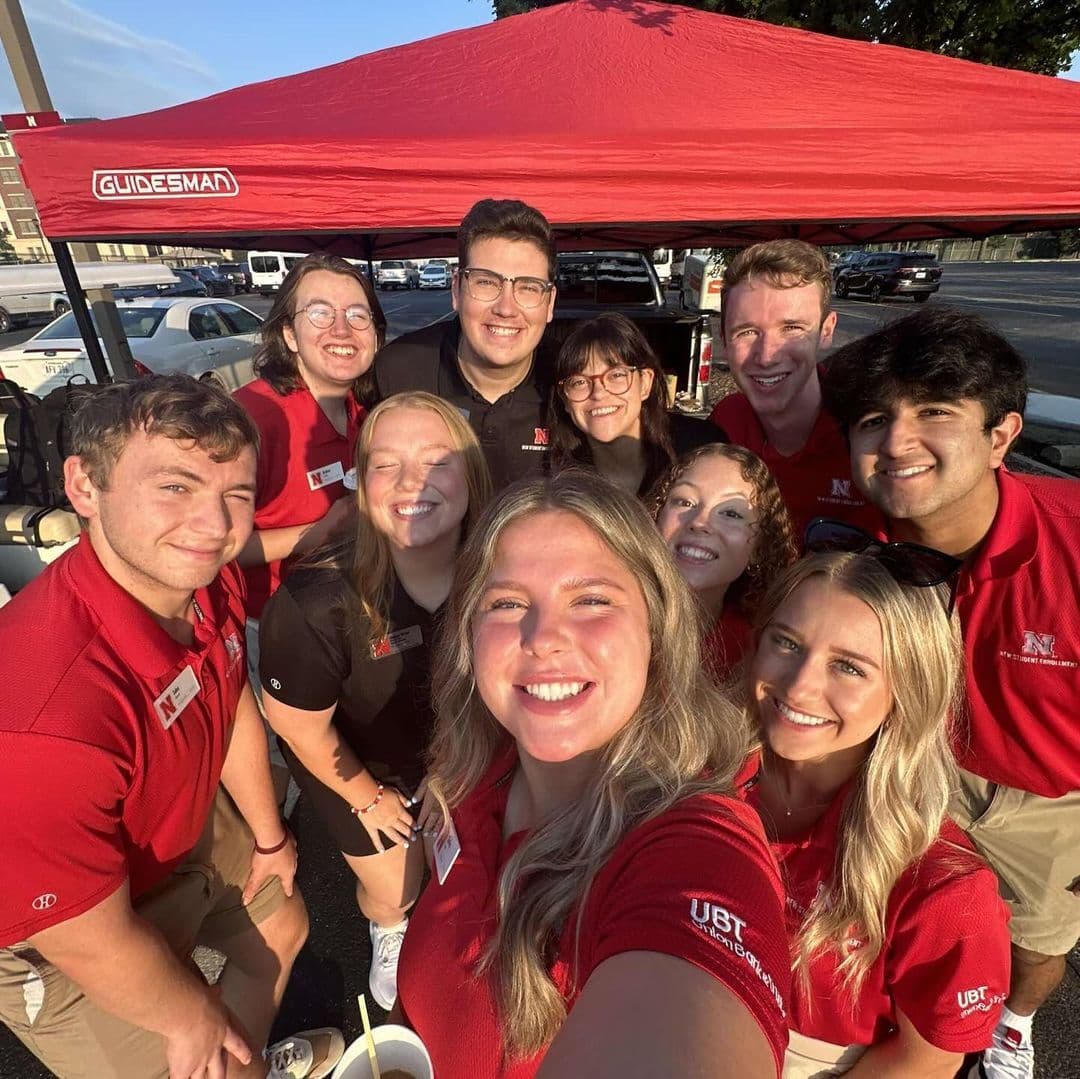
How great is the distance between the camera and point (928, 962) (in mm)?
1168

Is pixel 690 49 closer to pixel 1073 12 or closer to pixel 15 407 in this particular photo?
pixel 15 407

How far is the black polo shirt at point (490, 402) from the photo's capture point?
2.60m

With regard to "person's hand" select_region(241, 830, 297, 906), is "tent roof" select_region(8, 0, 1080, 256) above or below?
above

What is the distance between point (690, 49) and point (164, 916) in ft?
14.2

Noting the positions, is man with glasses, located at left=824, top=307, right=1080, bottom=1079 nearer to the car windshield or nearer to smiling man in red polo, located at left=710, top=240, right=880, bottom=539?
smiling man in red polo, located at left=710, top=240, right=880, bottom=539

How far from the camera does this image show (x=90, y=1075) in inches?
58.2

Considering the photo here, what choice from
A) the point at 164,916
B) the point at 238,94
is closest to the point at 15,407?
the point at 238,94

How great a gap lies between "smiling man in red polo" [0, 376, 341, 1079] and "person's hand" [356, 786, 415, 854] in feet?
1.59

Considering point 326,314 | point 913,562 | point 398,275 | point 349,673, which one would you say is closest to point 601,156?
point 326,314

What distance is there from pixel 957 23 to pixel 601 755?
896 centimetres

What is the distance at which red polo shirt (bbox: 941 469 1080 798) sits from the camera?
1.57 m

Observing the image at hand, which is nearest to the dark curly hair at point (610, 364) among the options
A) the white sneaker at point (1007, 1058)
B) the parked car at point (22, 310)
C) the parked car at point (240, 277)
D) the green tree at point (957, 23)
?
the white sneaker at point (1007, 1058)

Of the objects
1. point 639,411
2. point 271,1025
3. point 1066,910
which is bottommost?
point 271,1025

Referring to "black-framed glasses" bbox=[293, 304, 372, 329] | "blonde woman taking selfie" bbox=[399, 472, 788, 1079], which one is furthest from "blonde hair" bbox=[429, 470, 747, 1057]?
"black-framed glasses" bbox=[293, 304, 372, 329]
